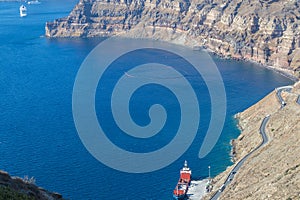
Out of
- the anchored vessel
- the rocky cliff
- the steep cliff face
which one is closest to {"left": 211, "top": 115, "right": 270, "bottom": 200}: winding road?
the rocky cliff

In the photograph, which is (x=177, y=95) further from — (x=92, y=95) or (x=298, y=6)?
(x=298, y=6)

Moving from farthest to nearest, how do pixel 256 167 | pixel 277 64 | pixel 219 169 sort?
pixel 277 64, pixel 219 169, pixel 256 167

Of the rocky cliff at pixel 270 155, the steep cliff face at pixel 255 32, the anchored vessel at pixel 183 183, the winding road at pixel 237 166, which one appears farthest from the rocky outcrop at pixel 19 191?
the steep cliff face at pixel 255 32

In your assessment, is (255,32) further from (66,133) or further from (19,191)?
(19,191)

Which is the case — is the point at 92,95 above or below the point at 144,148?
above

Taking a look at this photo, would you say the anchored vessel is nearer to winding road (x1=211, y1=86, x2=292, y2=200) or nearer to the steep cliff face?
winding road (x1=211, y1=86, x2=292, y2=200)

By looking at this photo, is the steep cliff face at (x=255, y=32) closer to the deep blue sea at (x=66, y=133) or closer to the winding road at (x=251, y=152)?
the deep blue sea at (x=66, y=133)

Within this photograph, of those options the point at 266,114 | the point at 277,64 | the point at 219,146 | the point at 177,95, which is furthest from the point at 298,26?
the point at 219,146
